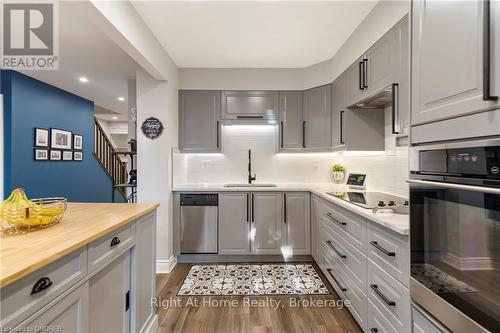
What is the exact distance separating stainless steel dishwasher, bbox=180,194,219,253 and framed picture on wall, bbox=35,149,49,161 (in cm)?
277

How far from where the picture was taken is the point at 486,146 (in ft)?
2.56

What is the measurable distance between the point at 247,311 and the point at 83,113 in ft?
16.9

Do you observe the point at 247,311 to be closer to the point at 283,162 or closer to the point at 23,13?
the point at 283,162

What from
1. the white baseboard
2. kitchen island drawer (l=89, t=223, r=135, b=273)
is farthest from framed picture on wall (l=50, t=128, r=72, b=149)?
kitchen island drawer (l=89, t=223, r=135, b=273)

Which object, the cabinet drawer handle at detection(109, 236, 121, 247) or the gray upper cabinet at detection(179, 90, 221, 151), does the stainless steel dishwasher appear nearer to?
the gray upper cabinet at detection(179, 90, 221, 151)

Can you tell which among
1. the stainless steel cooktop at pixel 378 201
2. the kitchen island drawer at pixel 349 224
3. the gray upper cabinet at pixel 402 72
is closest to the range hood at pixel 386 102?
the gray upper cabinet at pixel 402 72

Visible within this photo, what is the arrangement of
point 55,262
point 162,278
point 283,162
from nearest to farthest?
1. point 55,262
2. point 162,278
3. point 283,162

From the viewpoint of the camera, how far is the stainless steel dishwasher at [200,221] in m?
3.23

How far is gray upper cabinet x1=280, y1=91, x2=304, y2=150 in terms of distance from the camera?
11.6 ft

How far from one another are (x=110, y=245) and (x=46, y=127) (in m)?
4.18

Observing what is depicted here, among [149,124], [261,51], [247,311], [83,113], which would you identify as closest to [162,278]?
[247,311]

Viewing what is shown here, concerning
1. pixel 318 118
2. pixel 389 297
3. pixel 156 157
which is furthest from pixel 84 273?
pixel 318 118

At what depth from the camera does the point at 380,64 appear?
2021mm

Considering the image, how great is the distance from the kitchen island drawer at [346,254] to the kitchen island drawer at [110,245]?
1.59 metres
